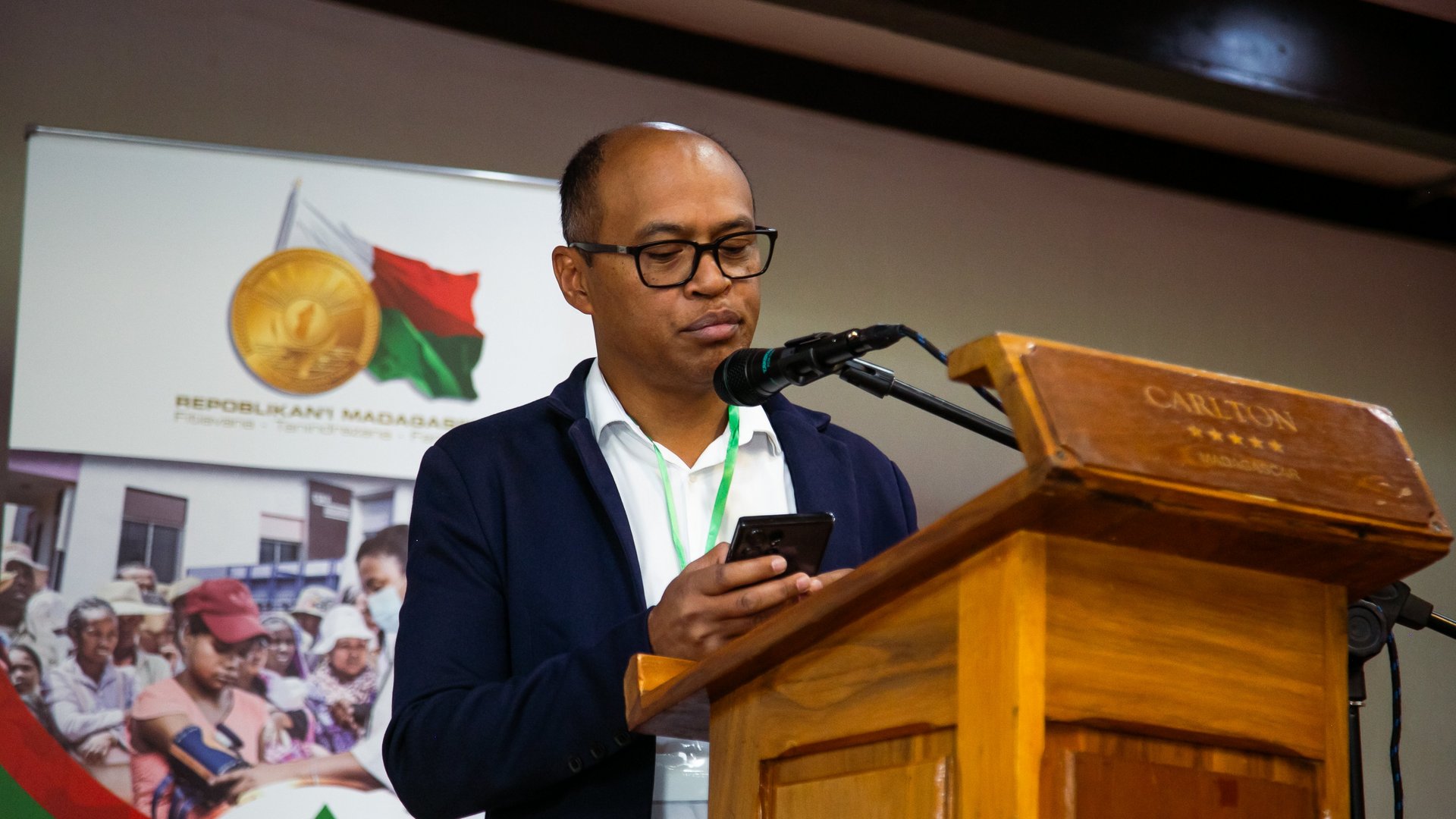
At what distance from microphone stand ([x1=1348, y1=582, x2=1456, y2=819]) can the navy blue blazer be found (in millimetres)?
617

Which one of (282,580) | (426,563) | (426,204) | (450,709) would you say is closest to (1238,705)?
(450,709)

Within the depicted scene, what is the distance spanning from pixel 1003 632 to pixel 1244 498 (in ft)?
0.53

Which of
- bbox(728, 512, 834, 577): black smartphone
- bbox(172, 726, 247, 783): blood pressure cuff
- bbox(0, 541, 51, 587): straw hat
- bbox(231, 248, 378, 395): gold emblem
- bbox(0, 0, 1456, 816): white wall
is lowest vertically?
bbox(172, 726, 247, 783): blood pressure cuff

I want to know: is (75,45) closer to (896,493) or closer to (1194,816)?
(896,493)

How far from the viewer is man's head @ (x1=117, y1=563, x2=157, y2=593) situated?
2.57m

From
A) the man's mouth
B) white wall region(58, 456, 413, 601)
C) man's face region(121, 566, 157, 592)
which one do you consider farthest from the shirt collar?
man's face region(121, 566, 157, 592)

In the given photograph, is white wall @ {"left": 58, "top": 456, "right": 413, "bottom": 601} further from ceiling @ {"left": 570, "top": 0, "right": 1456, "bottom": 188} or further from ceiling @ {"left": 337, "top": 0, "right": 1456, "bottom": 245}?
ceiling @ {"left": 570, "top": 0, "right": 1456, "bottom": 188}

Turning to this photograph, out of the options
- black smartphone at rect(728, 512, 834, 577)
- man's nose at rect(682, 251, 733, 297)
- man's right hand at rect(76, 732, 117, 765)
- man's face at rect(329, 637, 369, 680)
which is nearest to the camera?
black smartphone at rect(728, 512, 834, 577)

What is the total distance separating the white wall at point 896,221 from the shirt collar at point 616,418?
3.51 ft

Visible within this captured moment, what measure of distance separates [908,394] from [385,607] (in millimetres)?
1521

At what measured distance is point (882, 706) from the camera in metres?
0.97

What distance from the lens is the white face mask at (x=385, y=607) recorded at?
2617 mm

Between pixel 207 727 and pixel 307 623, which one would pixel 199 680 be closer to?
pixel 207 727

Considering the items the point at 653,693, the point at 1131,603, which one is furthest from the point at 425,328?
the point at 1131,603
